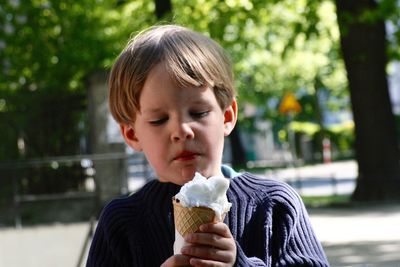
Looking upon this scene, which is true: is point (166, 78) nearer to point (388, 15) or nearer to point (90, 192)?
point (388, 15)

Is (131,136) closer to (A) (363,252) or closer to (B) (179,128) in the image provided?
(B) (179,128)

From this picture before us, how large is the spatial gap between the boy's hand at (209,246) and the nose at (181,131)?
303 mm

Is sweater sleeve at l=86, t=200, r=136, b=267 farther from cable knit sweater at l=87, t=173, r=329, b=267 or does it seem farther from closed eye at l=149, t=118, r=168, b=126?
Answer: closed eye at l=149, t=118, r=168, b=126

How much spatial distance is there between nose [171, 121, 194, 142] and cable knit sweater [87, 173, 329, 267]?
0.27 m

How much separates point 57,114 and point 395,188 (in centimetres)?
632

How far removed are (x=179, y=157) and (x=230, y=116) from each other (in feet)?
0.82

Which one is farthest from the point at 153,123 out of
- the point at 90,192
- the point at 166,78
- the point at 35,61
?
the point at 35,61

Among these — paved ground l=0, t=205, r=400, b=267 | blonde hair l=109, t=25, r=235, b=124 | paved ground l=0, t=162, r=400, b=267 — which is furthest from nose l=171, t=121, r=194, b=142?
paved ground l=0, t=205, r=400, b=267

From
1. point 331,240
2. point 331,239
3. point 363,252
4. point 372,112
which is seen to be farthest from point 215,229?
point 372,112

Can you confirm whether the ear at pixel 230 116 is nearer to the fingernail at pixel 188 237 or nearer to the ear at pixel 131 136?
the ear at pixel 131 136

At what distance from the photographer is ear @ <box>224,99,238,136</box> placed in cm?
255

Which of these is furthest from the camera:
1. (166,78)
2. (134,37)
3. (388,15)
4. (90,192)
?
(90,192)

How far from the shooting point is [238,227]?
2.48 meters

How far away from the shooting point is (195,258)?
2.12 meters
